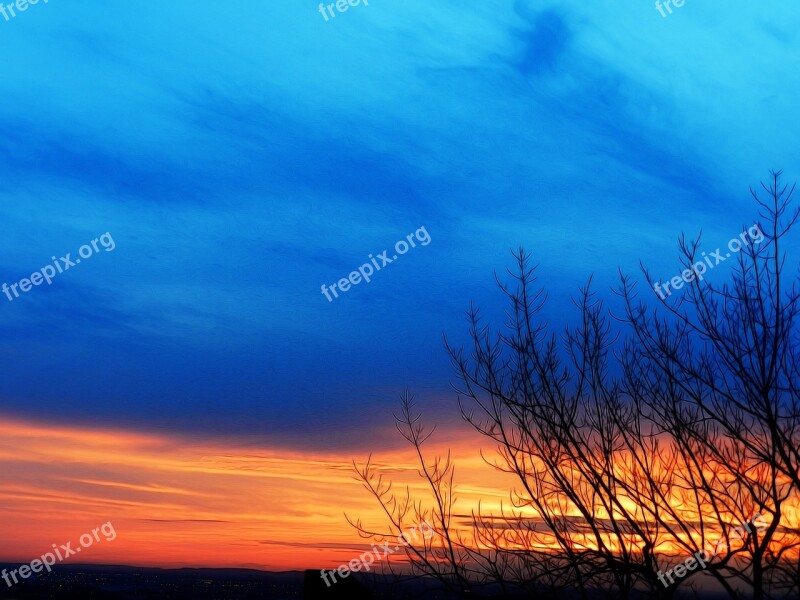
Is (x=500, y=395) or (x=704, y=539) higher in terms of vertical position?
(x=500, y=395)

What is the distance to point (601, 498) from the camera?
7715 millimetres

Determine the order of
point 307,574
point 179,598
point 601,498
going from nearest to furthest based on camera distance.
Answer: point 307,574
point 601,498
point 179,598

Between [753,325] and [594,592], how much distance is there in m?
2.92

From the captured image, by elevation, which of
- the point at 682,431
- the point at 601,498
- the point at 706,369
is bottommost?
the point at 601,498

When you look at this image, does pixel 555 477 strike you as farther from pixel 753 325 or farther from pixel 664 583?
pixel 753 325

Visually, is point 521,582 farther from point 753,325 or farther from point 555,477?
point 753,325

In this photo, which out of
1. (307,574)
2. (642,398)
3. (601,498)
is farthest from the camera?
(642,398)

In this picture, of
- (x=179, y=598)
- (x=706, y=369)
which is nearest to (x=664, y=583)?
(x=706, y=369)

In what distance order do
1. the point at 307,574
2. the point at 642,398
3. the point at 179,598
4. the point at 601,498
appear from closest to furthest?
1. the point at 307,574
2. the point at 601,498
3. the point at 642,398
4. the point at 179,598

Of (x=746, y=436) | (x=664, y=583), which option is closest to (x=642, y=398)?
(x=746, y=436)

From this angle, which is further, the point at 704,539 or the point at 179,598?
the point at 179,598

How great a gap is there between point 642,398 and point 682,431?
544 mm

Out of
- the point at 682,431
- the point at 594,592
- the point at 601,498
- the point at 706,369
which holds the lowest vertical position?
the point at 594,592

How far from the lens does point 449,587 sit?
8.05 metres
